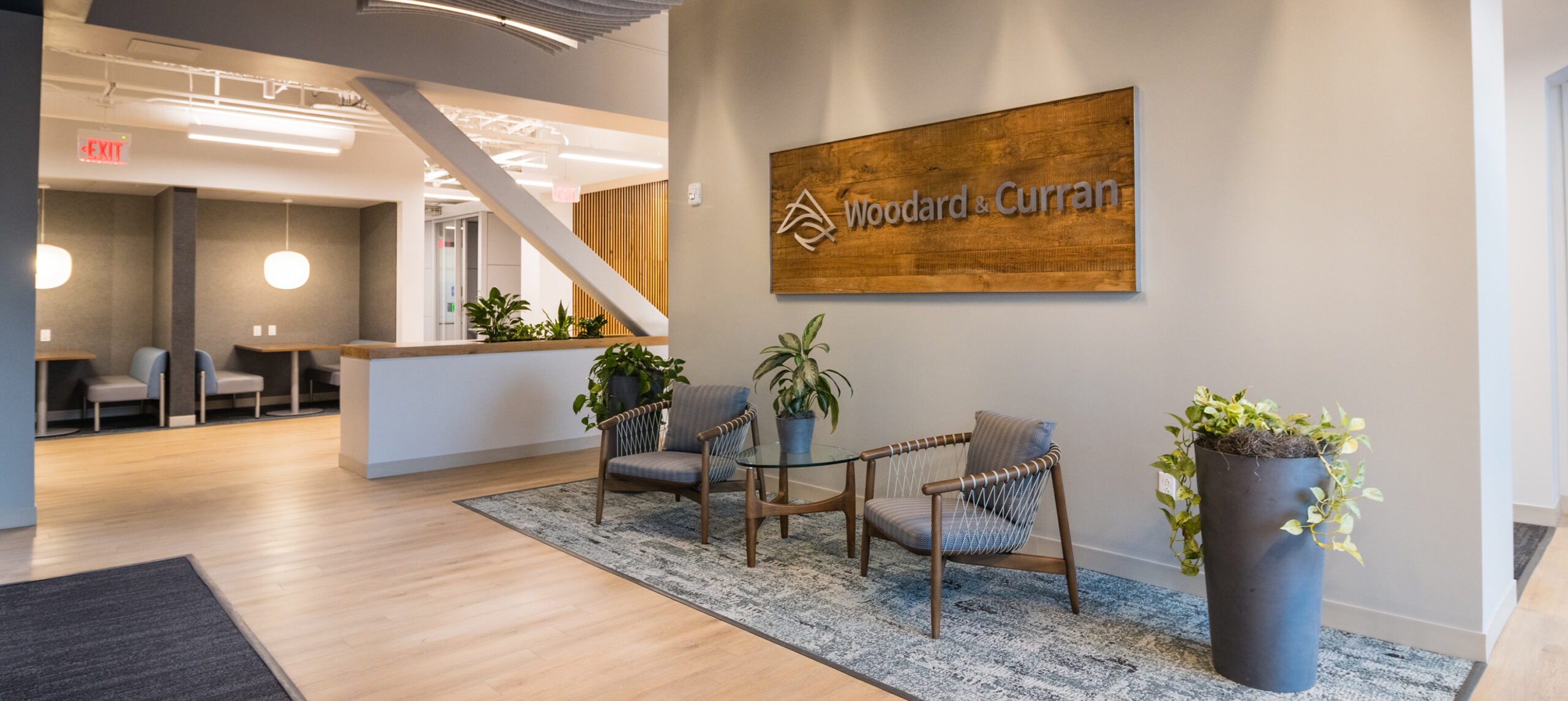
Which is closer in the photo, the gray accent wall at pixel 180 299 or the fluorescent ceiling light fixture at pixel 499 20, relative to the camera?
the fluorescent ceiling light fixture at pixel 499 20

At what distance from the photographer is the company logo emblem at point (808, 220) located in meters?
5.23

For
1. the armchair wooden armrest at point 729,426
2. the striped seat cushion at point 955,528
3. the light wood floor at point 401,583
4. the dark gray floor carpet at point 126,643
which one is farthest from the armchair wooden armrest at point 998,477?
the dark gray floor carpet at point 126,643

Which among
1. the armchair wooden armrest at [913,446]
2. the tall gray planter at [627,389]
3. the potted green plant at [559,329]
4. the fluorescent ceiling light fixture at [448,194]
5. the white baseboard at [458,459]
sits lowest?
the white baseboard at [458,459]

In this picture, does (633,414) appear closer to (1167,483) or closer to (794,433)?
(794,433)

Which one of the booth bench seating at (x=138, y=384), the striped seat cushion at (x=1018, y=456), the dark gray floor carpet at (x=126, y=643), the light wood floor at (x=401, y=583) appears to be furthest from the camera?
→ the booth bench seating at (x=138, y=384)

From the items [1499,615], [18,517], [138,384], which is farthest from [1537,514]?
[138,384]

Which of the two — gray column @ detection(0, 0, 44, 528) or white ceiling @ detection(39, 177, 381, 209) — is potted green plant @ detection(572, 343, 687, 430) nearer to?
gray column @ detection(0, 0, 44, 528)

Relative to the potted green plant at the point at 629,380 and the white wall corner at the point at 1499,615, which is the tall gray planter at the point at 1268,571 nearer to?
the white wall corner at the point at 1499,615

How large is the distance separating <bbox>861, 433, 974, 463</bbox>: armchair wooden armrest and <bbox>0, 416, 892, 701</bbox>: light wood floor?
109cm

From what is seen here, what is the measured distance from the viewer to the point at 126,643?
329 cm

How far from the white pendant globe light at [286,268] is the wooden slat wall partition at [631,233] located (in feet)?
10.9

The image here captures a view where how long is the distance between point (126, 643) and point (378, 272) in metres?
8.09

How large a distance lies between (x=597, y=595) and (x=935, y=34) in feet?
10.9

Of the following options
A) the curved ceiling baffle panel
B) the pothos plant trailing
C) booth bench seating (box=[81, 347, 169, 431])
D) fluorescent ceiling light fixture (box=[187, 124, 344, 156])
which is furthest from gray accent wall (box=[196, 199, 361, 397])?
the pothos plant trailing
